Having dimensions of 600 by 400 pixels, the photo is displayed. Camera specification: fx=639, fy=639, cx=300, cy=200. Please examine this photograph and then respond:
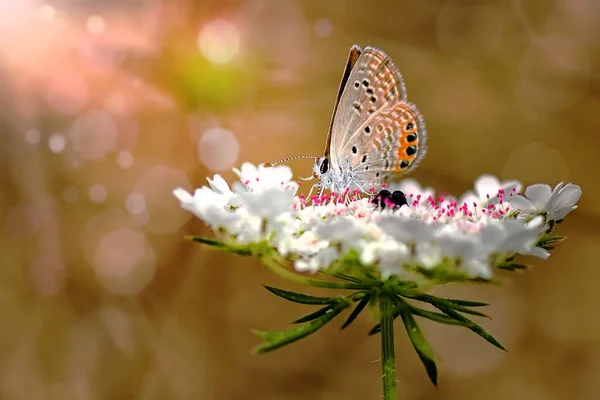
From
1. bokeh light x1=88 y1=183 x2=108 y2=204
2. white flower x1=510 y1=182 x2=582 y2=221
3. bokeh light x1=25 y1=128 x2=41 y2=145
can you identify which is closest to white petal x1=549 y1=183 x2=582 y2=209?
white flower x1=510 y1=182 x2=582 y2=221

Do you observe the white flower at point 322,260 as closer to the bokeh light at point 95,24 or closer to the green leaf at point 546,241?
the green leaf at point 546,241

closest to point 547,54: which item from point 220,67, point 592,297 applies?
point 592,297

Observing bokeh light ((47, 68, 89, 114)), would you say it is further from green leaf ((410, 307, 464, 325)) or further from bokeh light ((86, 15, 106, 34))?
green leaf ((410, 307, 464, 325))

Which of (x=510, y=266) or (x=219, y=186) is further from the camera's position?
(x=219, y=186)

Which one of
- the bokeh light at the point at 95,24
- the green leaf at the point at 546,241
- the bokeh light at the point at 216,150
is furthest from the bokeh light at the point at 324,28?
the green leaf at the point at 546,241

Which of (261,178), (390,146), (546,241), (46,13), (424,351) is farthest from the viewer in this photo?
(46,13)

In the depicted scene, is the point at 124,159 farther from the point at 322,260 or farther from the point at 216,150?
the point at 322,260

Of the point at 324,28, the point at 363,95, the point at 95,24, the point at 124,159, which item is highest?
the point at 324,28

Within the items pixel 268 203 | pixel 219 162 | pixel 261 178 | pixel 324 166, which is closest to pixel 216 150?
pixel 219 162
